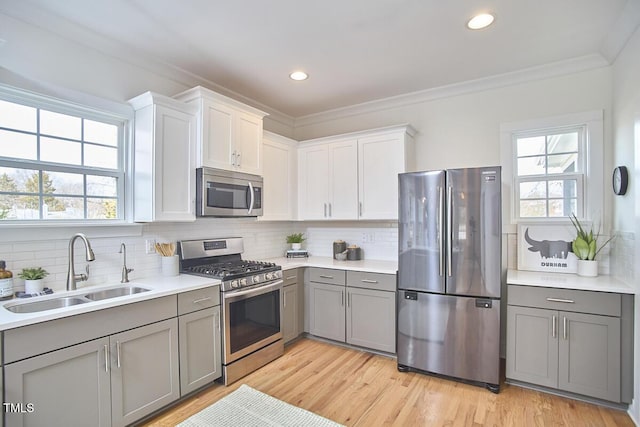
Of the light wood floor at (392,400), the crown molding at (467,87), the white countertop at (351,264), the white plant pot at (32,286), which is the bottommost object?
the light wood floor at (392,400)

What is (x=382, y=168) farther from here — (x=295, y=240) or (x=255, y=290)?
(x=255, y=290)

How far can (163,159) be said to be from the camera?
263 cm

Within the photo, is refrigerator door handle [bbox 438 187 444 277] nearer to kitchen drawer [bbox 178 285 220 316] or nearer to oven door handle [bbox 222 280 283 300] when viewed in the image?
oven door handle [bbox 222 280 283 300]

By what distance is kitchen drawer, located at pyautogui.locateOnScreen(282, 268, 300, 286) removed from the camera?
340 centimetres

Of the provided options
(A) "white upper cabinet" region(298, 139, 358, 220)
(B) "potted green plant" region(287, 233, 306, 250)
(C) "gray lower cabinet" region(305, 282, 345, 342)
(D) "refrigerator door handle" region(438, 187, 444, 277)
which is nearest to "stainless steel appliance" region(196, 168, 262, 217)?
(A) "white upper cabinet" region(298, 139, 358, 220)

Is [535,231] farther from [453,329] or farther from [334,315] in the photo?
[334,315]

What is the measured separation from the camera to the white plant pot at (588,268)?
272 centimetres

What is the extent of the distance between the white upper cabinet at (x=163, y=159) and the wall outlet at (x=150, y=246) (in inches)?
9.9

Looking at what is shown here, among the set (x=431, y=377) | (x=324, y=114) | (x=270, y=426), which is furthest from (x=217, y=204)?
(x=431, y=377)

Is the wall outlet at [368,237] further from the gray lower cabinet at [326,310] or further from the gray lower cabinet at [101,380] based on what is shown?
the gray lower cabinet at [101,380]

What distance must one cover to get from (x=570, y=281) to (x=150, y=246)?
11.2ft

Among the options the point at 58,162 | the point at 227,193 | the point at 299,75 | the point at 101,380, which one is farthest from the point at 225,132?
the point at 101,380

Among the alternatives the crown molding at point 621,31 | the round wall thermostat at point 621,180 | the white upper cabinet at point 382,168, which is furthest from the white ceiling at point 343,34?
the round wall thermostat at point 621,180

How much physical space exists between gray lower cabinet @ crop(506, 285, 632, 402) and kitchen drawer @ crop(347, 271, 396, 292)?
99 cm
